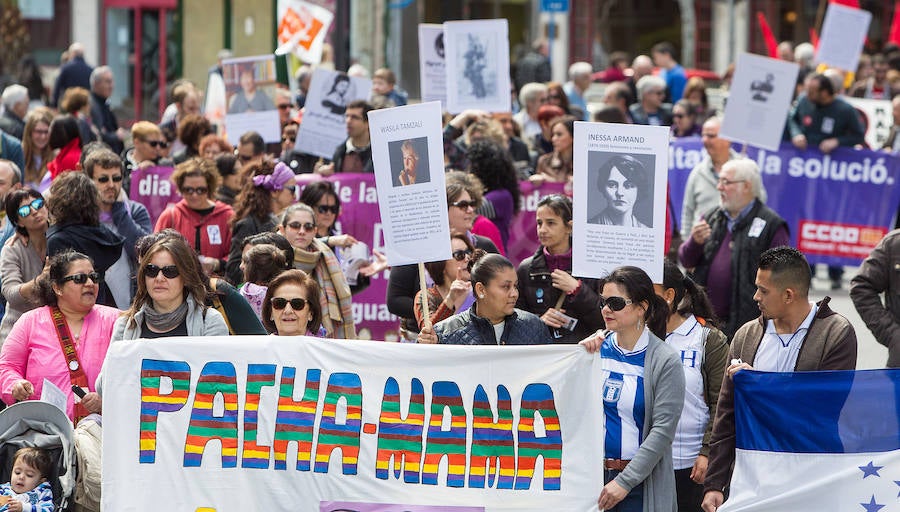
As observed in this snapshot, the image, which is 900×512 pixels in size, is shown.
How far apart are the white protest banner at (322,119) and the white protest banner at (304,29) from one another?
3.29m

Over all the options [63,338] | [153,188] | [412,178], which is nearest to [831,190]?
[153,188]

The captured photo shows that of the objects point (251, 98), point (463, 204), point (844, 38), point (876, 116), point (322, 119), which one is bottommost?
point (463, 204)

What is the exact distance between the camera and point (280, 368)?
6555mm

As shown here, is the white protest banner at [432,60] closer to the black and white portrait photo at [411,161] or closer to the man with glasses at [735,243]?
the man with glasses at [735,243]

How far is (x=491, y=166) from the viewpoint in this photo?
1055 centimetres

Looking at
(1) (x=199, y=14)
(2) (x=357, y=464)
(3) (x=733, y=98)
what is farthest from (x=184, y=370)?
(1) (x=199, y=14)

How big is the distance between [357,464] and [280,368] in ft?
1.63

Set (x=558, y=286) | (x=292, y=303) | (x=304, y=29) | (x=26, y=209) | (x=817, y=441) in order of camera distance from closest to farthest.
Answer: (x=817, y=441) → (x=292, y=303) → (x=558, y=286) → (x=26, y=209) → (x=304, y=29)

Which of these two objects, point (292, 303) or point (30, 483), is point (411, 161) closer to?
point (292, 303)

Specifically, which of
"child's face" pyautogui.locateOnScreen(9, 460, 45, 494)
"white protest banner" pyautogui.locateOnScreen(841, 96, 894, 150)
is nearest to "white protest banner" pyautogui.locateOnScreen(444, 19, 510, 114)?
"white protest banner" pyautogui.locateOnScreen(841, 96, 894, 150)

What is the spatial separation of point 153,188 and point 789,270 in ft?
22.6

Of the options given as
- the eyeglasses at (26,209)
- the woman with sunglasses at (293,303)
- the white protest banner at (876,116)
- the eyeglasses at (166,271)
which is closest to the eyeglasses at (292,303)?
the woman with sunglasses at (293,303)

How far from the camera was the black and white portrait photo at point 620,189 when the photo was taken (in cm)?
732

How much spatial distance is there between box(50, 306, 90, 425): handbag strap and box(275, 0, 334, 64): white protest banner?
900cm
